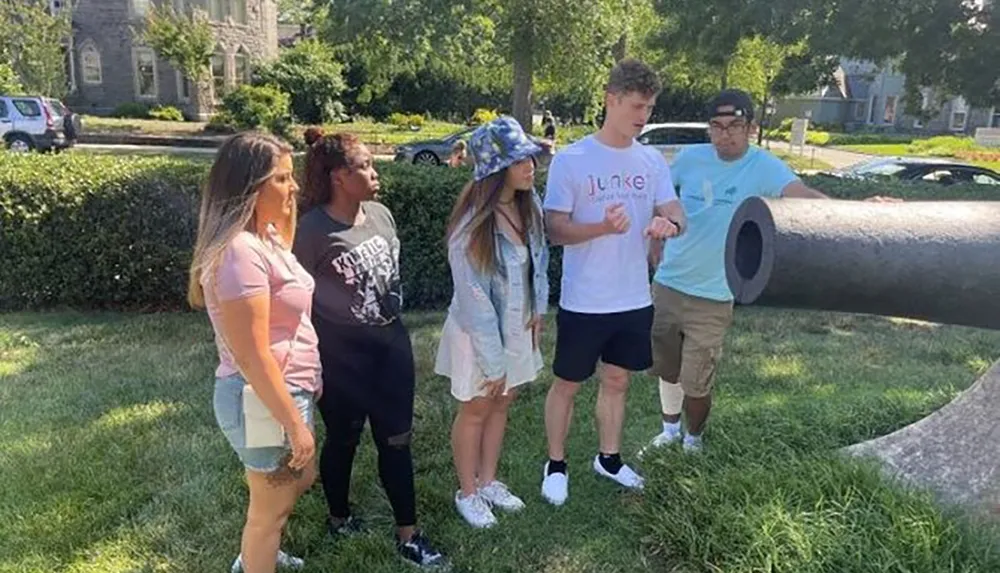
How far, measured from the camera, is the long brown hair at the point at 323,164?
9.52 ft

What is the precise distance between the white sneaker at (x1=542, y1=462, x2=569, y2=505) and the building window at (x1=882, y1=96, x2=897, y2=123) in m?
60.6

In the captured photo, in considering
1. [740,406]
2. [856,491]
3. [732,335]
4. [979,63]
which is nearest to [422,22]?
[979,63]

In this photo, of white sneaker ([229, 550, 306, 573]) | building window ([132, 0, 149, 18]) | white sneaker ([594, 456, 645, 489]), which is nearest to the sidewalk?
white sneaker ([594, 456, 645, 489])

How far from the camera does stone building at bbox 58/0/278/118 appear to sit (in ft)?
114

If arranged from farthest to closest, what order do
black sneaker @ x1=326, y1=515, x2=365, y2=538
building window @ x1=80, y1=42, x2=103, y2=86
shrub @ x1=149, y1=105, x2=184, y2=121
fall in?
1. building window @ x1=80, y1=42, x2=103, y2=86
2. shrub @ x1=149, y1=105, x2=184, y2=121
3. black sneaker @ x1=326, y1=515, x2=365, y2=538

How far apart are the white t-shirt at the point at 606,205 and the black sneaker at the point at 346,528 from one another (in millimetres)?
1214

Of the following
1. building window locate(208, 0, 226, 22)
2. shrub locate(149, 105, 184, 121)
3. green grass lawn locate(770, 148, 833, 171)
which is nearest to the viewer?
green grass lawn locate(770, 148, 833, 171)

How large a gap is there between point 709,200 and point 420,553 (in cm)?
190

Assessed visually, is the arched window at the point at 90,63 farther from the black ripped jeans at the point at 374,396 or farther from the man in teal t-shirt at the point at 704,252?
the black ripped jeans at the point at 374,396

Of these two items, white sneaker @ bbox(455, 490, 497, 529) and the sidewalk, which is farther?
the sidewalk

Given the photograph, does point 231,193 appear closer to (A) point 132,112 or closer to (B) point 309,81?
(B) point 309,81

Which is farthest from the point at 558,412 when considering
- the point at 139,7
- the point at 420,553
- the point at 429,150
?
the point at 139,7

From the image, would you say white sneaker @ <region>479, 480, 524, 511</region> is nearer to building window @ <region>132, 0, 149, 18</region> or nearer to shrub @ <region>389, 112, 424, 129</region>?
shrub @ <region>389, 112, 424, 129</region>

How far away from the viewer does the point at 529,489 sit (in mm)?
3748
